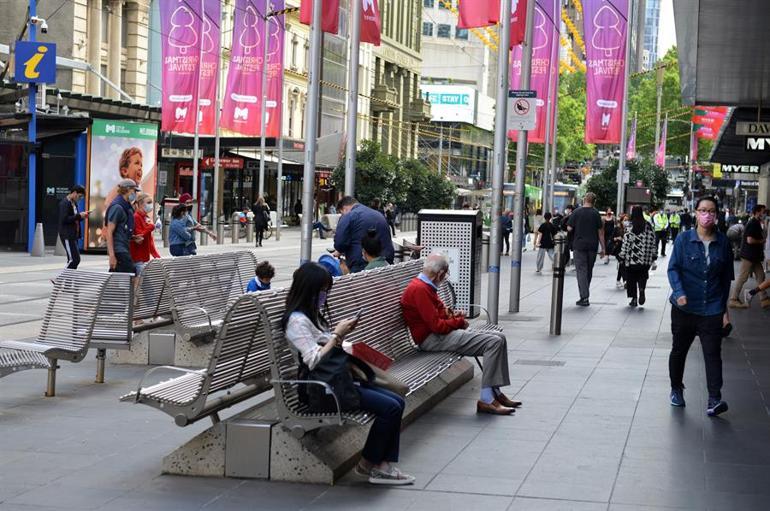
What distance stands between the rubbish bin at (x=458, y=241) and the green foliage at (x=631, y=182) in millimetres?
49251

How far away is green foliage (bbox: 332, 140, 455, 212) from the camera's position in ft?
209

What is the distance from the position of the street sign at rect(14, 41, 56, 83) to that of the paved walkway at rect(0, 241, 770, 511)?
771 inches

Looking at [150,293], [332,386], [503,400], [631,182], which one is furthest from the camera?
[631,182]

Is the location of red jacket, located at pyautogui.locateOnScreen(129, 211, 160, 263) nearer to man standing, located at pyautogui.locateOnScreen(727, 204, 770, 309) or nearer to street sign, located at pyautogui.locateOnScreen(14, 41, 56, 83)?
man standing, located at pyautogui.locateOnScreen(727, 204, 770, 309)

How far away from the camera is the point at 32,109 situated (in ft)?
103

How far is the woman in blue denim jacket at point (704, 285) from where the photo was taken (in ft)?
35.6

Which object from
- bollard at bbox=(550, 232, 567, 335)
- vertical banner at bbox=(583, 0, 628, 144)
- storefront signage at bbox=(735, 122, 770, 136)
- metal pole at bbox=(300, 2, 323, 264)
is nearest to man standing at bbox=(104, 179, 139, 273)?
metal pole at bbox=(300, 2, 323, 264)

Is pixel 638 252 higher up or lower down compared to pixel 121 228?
lower down

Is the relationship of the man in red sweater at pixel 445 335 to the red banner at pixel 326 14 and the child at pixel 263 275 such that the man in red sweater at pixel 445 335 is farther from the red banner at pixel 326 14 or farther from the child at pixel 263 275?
the red banner at pixel 326 14

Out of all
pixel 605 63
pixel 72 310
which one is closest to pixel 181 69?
pixel 605 63

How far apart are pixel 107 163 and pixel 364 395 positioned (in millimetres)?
27354

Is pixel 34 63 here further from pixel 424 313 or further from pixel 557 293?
pixel 424 313

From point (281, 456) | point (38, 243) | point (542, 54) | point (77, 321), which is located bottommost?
point (38, 243)

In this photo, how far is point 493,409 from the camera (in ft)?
34.4
